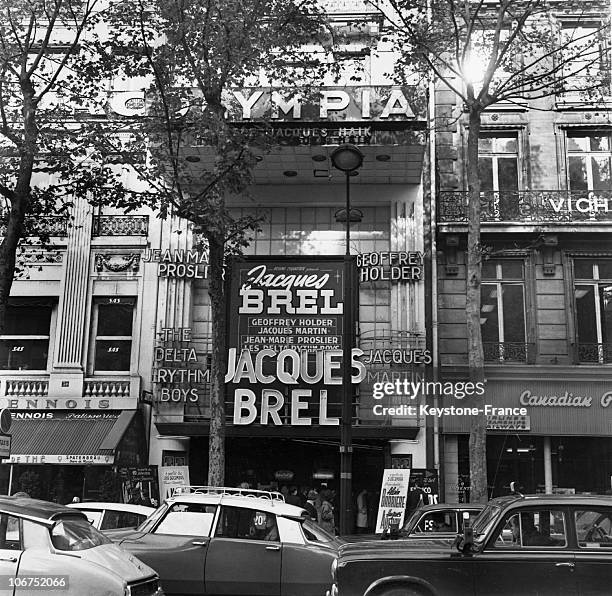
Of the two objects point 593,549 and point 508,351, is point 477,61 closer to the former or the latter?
point 508,351

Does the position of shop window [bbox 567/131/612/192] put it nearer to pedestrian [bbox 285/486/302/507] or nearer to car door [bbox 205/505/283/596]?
pedestrian [bbox 285/486/302/507]

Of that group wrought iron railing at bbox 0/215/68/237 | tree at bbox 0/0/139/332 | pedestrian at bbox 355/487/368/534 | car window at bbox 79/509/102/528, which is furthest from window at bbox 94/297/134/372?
car window at bbox 79/509/102/528

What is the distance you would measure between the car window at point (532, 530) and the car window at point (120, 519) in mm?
6244

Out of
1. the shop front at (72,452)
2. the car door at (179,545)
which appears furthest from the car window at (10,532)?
the shop front at (72,452)

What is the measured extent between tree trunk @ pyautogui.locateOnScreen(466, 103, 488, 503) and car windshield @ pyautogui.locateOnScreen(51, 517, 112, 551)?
8500 millimetres

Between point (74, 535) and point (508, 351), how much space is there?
14567mm

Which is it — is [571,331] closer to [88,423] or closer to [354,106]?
[354,106]

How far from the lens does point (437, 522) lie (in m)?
11.1

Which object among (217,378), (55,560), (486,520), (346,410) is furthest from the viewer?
(217,378)

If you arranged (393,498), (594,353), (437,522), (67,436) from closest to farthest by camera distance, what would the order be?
(437,522) → (393,498) → (67,436) → (594,353)

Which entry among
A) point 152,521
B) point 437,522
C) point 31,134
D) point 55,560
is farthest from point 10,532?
point 31,134

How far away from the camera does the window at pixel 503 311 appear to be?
20016mm

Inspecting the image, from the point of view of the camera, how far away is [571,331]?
1992cm

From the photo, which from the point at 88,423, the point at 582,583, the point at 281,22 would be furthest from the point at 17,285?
the point at 582,583
